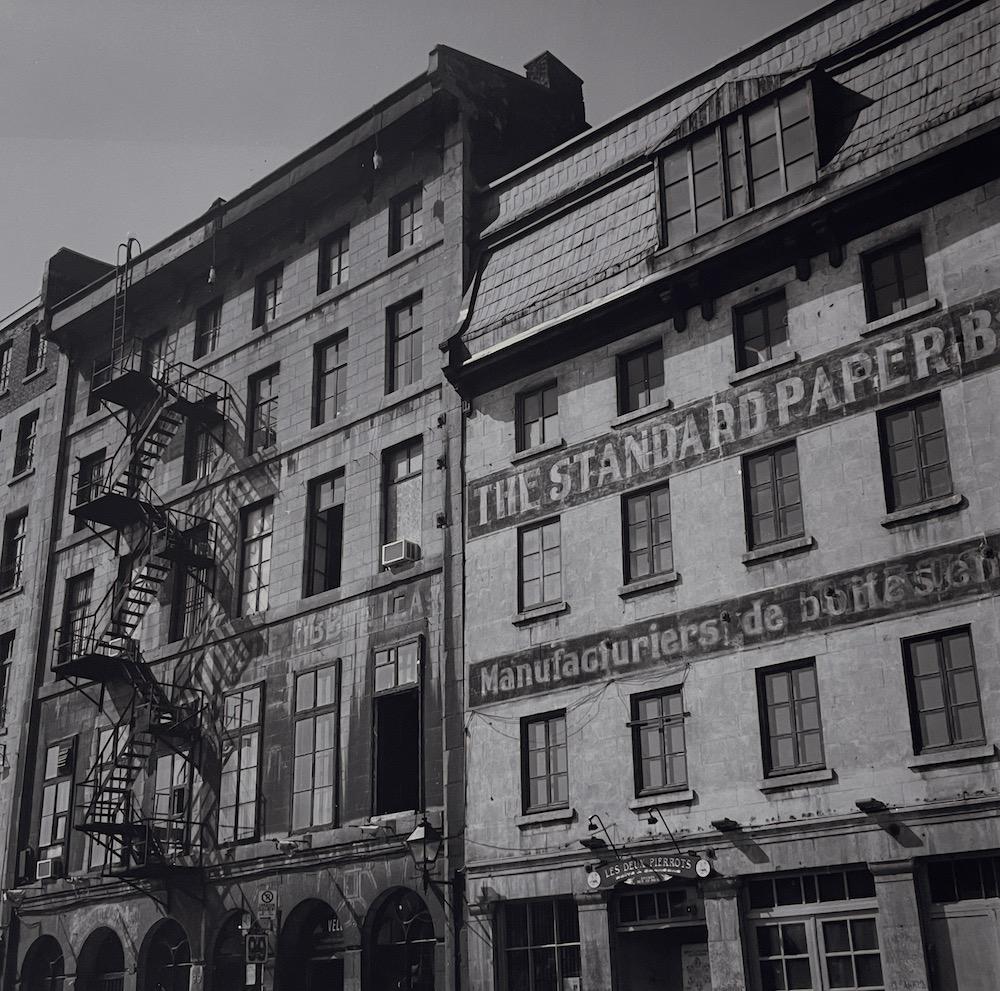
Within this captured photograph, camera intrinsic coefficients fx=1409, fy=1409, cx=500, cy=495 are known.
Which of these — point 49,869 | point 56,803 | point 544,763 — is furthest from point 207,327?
point 544,763

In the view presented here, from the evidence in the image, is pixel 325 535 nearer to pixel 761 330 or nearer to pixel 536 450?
pixel 536 450

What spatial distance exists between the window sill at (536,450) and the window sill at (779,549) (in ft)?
16.7

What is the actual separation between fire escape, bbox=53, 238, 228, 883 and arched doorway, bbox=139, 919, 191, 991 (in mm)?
1476

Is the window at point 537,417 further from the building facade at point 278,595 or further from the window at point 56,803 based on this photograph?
the window at point 56,803

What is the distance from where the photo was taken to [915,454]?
22.2 metres

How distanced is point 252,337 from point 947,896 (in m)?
22.2

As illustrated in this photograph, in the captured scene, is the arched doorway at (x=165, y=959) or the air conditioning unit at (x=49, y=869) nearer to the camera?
the arched doorway at (x=165, y=959)

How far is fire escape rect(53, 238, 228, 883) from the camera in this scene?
105ft

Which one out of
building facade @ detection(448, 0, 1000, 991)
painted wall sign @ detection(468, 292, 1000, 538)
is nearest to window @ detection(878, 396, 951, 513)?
building facade @ detection(448, 0, 1000, 991)

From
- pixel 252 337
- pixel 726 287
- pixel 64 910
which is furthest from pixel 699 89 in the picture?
pixel 64 910

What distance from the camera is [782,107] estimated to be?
999 inches

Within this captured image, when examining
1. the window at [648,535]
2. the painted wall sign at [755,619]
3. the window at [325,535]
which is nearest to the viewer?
Result: the painted wall sign at [755,619]

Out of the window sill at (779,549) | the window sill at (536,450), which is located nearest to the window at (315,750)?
the window sill at (536,450)

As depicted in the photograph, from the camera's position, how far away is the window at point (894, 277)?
2334 centimetres
